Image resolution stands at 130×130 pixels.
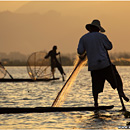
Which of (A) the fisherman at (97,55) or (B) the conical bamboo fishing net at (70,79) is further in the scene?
(B) the conical bamboo fishing net at (70,79)

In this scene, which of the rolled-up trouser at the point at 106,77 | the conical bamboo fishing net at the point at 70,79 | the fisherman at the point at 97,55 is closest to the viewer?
the fisherman at the point at 97,55

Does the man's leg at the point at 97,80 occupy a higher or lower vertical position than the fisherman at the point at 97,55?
lower

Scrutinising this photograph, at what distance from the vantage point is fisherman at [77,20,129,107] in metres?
9.24

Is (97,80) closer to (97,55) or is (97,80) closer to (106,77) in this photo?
(106,77)

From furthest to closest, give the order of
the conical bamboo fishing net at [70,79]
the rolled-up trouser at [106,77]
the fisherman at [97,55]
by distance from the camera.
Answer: the conical bamboo fishing net at [70,79], the rolled-up trouser at [106,77], the fisherman at [97,55]

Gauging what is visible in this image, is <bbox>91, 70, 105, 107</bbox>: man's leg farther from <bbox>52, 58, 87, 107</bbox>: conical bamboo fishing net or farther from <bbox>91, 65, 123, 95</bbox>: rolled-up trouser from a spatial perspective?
<bbox>52, 58, 87, 107</bbox>: conical bamboo fishing net

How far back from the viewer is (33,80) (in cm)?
2411

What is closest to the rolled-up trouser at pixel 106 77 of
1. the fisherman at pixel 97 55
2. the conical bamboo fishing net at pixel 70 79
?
the fisherman at pixel 97 55

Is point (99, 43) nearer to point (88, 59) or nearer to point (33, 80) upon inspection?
point (88, 59)

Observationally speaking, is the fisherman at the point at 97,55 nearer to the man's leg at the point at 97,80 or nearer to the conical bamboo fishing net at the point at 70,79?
the man's leg at the point at 97,80

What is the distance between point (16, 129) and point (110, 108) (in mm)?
2809

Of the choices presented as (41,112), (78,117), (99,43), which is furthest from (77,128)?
(99,43)

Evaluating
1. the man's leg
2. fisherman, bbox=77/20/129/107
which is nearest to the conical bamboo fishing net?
fisherman, bbox=77/20/129/107

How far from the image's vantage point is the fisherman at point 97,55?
9.24 metres
